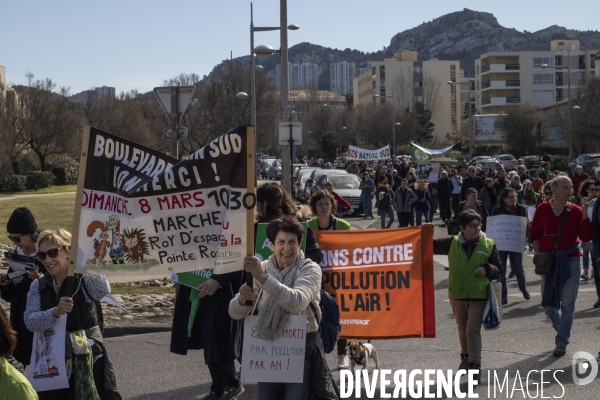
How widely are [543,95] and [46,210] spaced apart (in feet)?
345

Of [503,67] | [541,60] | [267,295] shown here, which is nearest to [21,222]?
[267,295]

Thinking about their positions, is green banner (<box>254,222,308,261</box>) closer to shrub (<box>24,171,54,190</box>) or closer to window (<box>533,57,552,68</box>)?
shrub (<box>24,171,54,190</box>)

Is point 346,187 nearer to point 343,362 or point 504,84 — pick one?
point 343,362

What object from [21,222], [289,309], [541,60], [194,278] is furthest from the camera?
[541,60]

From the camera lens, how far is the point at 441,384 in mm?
7215

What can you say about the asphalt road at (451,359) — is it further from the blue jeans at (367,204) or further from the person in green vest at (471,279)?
the blue jeans at (367,204)

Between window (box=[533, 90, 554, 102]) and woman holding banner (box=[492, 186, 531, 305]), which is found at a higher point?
window (box=[533, 90, 554, 102])

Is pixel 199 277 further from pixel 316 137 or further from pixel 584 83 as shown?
pixel 316 137

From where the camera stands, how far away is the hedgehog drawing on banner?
5098mm

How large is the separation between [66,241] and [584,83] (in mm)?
59398

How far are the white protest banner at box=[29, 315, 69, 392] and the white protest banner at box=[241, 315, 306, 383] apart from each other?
43.8 inches

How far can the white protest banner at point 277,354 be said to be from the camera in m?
4.76

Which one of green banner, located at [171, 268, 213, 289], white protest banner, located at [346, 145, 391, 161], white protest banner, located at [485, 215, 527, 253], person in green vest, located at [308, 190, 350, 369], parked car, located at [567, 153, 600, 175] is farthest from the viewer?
parked car, located at [567, 153, 600, 175]

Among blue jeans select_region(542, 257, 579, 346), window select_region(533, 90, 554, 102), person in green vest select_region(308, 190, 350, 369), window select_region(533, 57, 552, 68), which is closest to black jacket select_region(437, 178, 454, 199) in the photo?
blue jeans select_region(542, 257, 579, 346)
